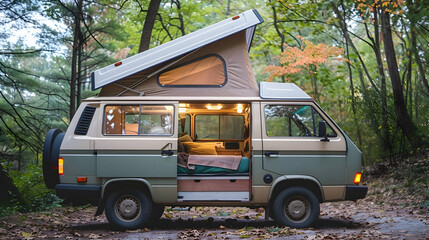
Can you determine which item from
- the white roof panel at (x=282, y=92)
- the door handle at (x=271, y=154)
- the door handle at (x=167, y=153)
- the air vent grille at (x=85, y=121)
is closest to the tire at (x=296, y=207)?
the door handle at (x=271, y=154)

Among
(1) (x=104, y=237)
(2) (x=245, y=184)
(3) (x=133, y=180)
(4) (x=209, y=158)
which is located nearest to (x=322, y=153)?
(2) (x=245, y=184)

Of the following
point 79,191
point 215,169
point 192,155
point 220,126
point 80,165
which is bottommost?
point 79,191

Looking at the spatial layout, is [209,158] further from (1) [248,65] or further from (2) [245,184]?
(1) [248,65]

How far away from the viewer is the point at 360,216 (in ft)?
32.5

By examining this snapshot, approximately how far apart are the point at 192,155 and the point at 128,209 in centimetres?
147

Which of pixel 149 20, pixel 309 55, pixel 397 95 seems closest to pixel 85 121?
pixel 149 20

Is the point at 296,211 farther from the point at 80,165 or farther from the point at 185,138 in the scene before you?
the point at 80,165

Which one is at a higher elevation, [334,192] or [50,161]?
[50,161]

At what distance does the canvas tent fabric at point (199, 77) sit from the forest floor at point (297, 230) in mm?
2447

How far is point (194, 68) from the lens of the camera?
8406 mm

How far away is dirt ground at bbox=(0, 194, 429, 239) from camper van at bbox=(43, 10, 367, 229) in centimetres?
48

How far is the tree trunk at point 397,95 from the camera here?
43.8 feet

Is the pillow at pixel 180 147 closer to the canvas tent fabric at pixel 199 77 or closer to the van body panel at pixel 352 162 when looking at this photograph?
the canvas tent fabric at pixel 199 77

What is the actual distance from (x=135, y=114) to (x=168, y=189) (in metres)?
1.45
